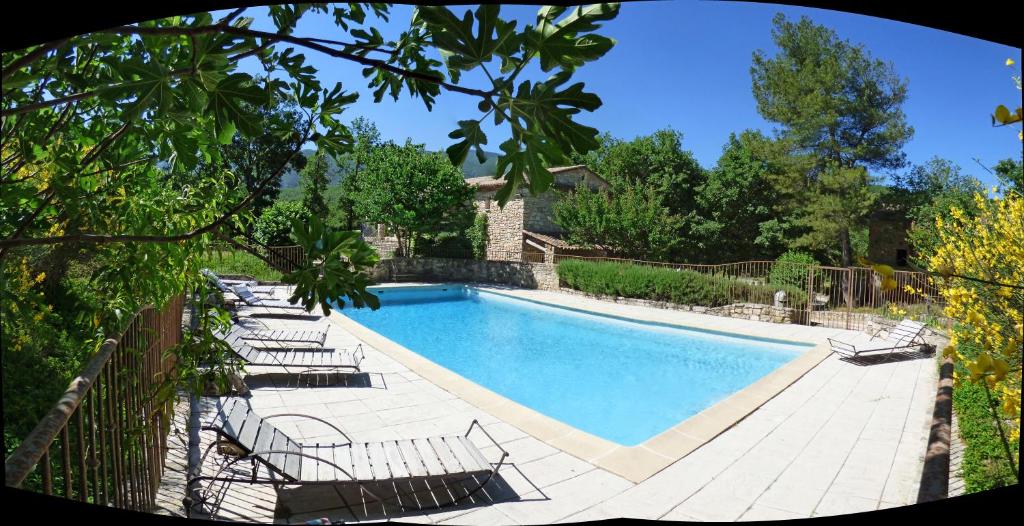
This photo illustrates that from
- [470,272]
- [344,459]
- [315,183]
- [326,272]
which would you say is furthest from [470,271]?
[326,272]

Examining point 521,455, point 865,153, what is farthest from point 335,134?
point 865,153

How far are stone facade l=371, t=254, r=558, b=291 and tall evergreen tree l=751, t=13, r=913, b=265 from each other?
9539 millimetres

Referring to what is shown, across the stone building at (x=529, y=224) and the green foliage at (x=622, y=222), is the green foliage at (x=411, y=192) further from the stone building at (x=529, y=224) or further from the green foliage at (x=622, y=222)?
the green foliage at (x=622, y=222)

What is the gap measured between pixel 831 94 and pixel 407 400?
20611mm

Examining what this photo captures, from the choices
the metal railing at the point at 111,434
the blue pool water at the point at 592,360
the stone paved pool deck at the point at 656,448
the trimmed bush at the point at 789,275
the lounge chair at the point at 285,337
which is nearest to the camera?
the metal railing at the point at 111,434

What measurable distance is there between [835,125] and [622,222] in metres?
8.61

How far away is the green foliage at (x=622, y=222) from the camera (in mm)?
20125

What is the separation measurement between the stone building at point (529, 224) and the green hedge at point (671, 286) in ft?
12.6

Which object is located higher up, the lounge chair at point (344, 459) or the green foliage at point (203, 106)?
the green foliage at point (203, 106)

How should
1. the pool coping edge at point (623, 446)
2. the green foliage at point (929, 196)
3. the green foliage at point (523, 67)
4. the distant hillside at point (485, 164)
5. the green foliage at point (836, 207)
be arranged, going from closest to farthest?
the green foliage at point (523, 67) → the distant hillside at point (485, 164) → the pool coping edge at point (623, 446) → the green foliage at point (929, 196) → the green foliage at point (836, 207)

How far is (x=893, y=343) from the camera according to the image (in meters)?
8.77

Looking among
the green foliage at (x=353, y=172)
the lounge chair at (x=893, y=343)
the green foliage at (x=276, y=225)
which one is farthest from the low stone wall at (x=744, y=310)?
the green foliage at (x=353, y=172)

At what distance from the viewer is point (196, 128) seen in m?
1.91

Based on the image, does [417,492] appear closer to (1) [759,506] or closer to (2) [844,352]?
(1) [759,506]
